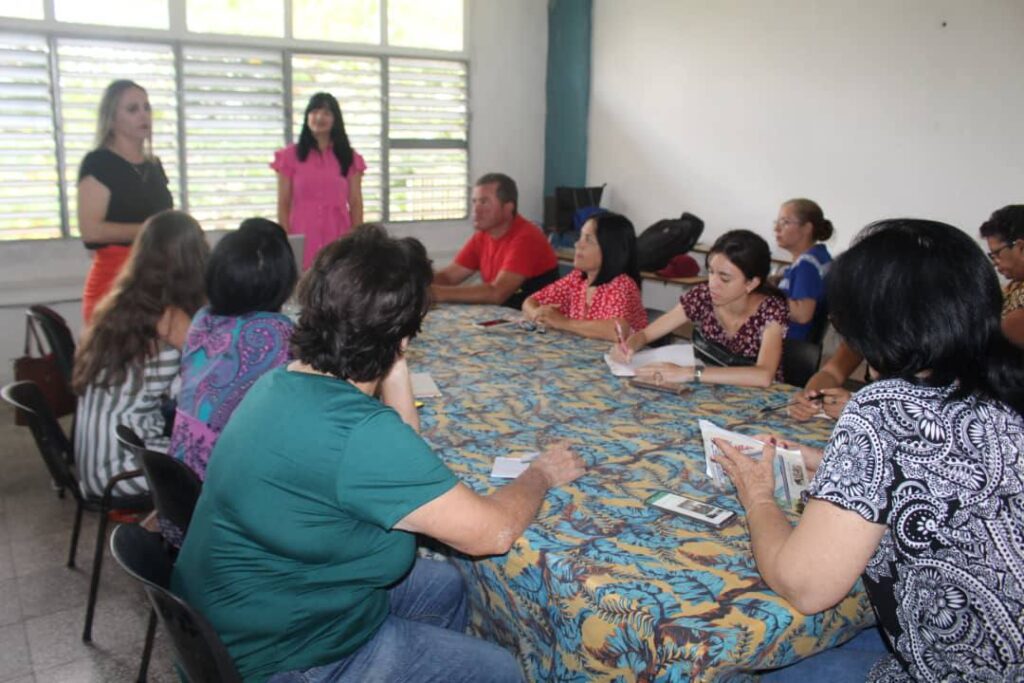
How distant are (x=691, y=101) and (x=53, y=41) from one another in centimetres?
410

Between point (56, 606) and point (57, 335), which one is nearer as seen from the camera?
point (56, 606)

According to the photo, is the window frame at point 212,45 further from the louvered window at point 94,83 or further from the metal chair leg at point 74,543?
the metal chair leg at point 74,543

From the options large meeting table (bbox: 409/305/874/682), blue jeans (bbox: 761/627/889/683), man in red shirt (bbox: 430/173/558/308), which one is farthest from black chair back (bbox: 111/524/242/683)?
man in red shirt (bbox: 430/173/558/308)

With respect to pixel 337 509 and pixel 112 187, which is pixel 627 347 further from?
pixel 112 187

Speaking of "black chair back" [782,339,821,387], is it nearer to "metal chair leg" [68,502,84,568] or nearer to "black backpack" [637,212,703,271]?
"metal chair leg" [68,502,84,568]

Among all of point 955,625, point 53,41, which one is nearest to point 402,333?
point 955,625

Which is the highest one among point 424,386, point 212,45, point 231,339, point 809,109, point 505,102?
point 212,45

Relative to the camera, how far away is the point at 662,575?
4.75ft

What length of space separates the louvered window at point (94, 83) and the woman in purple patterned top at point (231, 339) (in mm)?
2957

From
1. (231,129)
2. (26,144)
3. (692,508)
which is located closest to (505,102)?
(231,129)

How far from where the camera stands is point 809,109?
5.38 metres

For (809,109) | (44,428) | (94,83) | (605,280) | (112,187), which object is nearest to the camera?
(44,428)

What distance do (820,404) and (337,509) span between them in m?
1.48

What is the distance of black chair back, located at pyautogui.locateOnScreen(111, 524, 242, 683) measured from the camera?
129 cm
